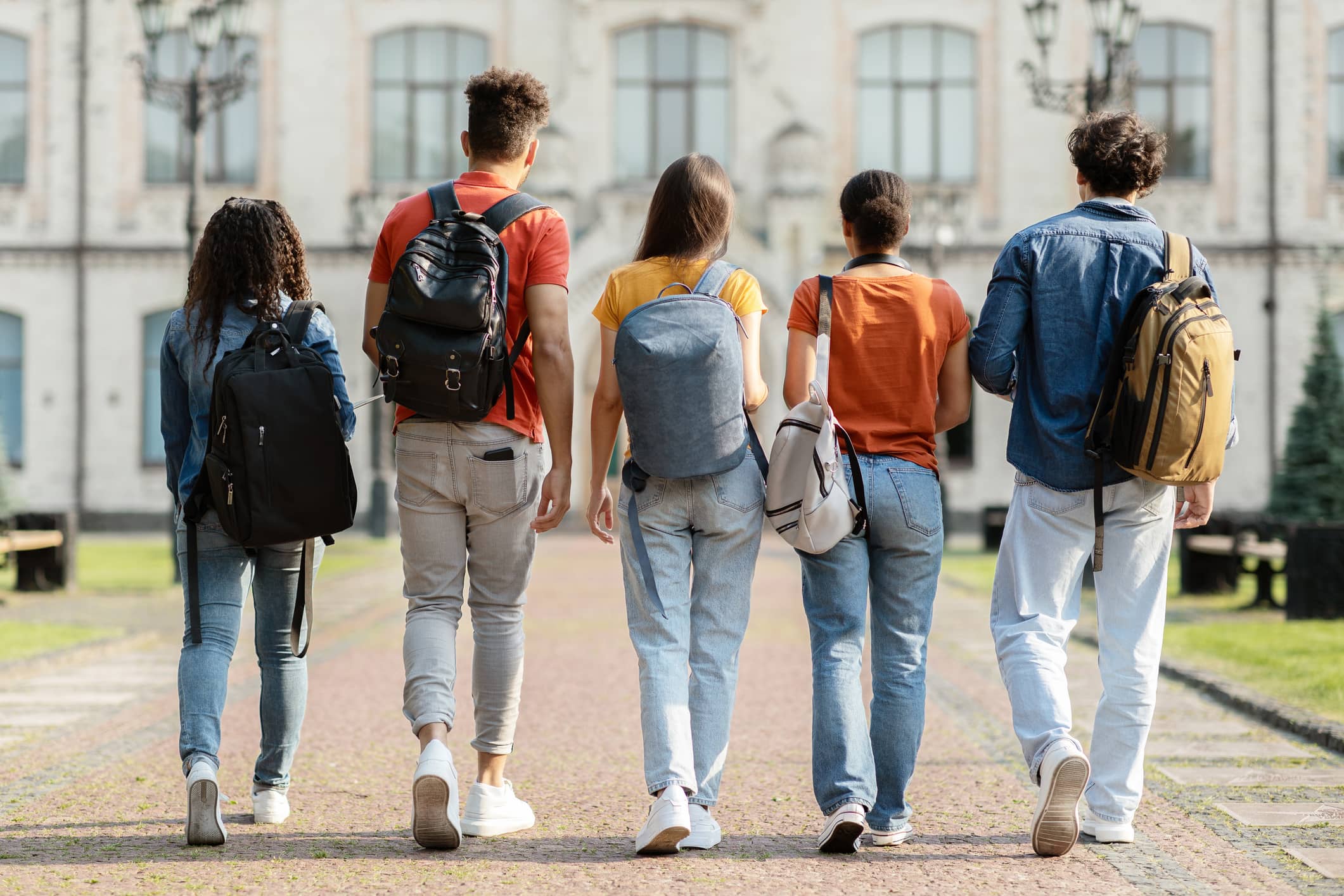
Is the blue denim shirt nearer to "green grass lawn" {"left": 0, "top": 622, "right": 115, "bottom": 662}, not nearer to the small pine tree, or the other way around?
"green grass lawn" {"left": 0, "top": 622, "right": 115, "bottom": 662}

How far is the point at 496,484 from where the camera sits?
468 cm

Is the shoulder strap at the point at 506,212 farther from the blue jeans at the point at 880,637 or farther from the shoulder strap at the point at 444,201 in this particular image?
the blue jeans at the point at 880,637

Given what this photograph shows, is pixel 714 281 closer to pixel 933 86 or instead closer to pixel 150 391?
pixel 933 86

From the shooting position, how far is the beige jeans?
4.66m

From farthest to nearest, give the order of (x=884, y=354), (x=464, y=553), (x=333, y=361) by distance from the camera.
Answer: (x=333, y=361), (x=464, y=553), (x=884, y=354)

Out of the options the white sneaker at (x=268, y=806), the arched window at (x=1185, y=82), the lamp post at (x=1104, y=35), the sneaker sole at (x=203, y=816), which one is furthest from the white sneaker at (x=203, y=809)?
the arched window at (x=1185, y=82)

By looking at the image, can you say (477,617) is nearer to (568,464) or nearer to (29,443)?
(568,464)

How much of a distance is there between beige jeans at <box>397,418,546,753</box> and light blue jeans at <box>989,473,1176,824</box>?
1.46 meters

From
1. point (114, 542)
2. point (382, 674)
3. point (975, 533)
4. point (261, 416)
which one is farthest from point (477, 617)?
point (975, 533)

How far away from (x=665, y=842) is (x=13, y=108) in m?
28.1

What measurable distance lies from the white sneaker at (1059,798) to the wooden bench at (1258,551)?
312 inches

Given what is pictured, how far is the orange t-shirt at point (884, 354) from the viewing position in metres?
4.66

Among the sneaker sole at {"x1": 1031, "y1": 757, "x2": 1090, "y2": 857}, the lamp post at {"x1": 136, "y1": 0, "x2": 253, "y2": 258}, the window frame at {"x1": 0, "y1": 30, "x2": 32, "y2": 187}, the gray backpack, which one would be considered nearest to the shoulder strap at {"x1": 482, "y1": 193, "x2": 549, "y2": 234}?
the gray backpack

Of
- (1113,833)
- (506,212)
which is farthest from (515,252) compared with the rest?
(1113,833)
